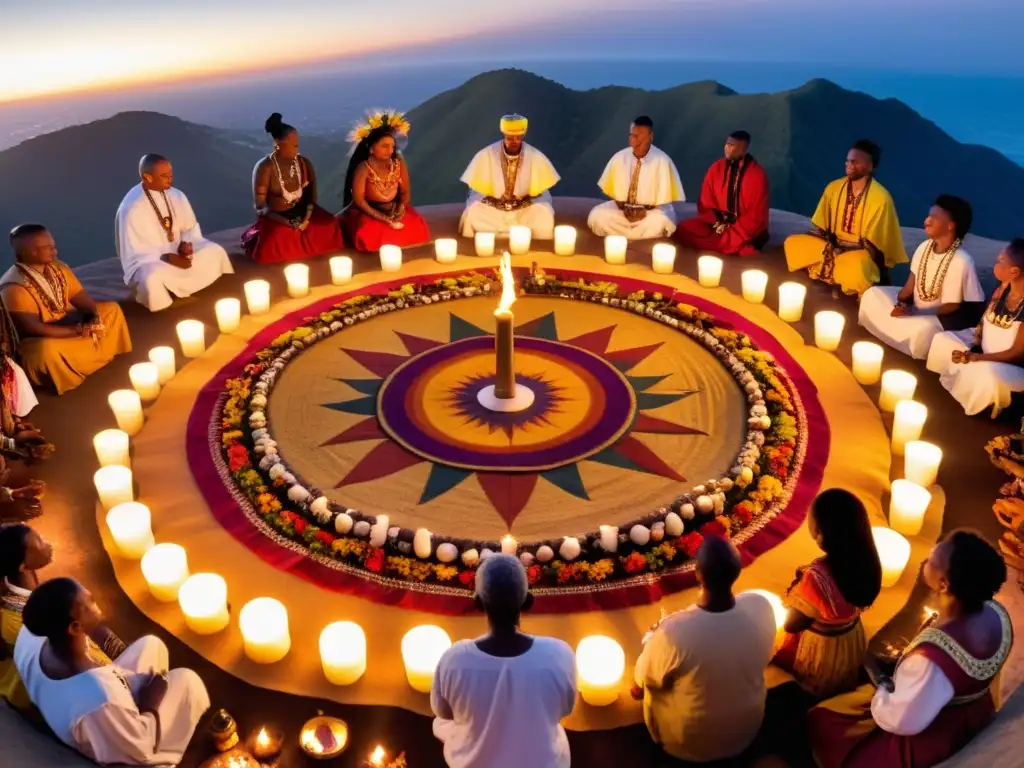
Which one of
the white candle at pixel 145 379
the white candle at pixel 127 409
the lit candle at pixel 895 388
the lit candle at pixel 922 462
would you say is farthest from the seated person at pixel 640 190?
the white candle at pixel 127 409

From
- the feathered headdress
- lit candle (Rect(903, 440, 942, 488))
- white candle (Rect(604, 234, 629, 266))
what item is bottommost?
lit candle (Rect(903, 440, 942, 488))

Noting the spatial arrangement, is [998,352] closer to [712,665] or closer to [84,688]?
[712,665]

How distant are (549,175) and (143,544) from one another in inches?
266

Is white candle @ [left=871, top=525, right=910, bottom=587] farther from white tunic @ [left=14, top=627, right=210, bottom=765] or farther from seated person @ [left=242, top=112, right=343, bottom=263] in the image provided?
seated person @ [left=242, top=112, right=343, bottom=263]

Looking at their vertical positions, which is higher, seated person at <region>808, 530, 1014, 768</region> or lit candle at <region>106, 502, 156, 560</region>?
seated person at <region>808, 530, 1014, 768</region>

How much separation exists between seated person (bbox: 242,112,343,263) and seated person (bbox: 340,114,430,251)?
354 millimetres

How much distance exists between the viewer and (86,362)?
22.8 ft

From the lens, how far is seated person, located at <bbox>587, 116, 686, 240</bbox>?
9805mm

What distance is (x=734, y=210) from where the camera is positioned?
31.4ft

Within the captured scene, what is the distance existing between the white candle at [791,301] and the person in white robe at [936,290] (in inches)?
28.0

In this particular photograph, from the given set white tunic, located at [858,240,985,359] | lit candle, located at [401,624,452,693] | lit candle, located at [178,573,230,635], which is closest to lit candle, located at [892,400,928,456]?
white tunic, located at [858,240,985,359]

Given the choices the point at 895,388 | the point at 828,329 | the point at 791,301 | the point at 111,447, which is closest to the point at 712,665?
the point at 895,388

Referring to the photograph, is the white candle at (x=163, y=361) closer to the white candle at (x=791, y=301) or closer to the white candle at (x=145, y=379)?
the white candle at (x=145, y=379)

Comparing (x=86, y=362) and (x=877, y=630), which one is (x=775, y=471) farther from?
(x=86, y=362)
